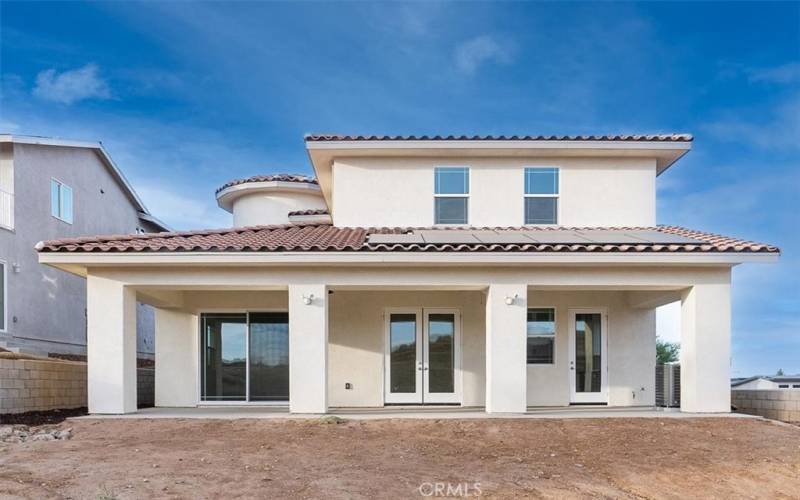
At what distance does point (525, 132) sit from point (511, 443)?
7651 millimetres

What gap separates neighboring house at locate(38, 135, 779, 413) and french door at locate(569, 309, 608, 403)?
34 millimetres

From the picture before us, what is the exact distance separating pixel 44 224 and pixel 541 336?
16.1 m

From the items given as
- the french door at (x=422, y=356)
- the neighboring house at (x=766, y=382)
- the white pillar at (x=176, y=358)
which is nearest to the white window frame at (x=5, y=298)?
the white pillar at (x=176, y=358)

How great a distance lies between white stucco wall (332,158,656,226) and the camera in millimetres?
13133

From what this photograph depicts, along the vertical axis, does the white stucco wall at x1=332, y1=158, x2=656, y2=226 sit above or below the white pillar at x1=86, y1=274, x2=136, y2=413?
above

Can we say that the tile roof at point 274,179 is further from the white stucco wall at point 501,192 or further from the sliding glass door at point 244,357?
the sliding glass door at point 244,357

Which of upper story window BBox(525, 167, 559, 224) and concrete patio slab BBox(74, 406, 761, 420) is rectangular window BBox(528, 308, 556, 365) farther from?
upper story window BBox(525, 167, 559, 224)

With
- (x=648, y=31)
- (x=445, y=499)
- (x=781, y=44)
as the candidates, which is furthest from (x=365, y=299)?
(x=781, y=44)

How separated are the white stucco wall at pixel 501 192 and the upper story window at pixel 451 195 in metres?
0.14

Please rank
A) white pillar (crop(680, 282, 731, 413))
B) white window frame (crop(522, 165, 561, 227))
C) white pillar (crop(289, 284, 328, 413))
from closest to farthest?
white pillar (crop(289, 284, 328, 413)) → white pillar (crop(680, 282, 731, 413)) → white window frame (crop(522, 165, 561, 227))

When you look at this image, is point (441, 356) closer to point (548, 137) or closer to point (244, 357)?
point (244, 357)

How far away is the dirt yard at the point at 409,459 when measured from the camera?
6.31 m

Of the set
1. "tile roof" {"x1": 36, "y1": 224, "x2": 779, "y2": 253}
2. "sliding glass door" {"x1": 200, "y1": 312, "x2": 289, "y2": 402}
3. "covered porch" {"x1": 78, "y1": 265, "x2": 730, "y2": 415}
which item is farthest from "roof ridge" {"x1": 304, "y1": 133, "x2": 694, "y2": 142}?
"sliding glass door" {"x1": 200, "y1": 312, "x2": 289, "y2": 402}

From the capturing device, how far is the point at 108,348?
10.4 meters
